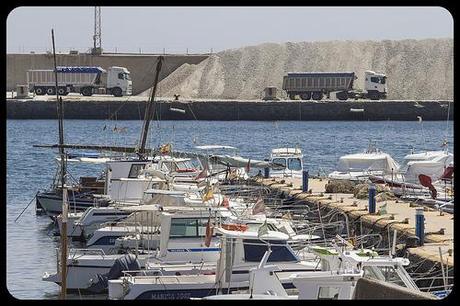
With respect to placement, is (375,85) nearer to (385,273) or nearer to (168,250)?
(168,250)

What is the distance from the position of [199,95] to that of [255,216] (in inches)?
4094

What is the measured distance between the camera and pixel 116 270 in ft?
61.0

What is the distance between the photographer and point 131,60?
11719 centimetres

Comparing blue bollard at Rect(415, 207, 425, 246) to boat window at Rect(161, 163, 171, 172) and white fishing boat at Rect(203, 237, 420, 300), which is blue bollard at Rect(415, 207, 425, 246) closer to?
white fishing boat at Rect(203, 237, 420, 300)

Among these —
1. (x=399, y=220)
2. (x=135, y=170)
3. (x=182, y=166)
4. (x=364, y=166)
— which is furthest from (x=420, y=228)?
(x=364, y=166)

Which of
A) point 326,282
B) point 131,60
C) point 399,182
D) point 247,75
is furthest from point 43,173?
point 247,75

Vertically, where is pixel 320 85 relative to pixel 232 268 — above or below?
above

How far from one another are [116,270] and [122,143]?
47015 millimetres

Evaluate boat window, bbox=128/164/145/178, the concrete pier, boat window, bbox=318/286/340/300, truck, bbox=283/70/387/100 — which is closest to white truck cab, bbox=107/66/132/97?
truck, bbox=283/70/387/100

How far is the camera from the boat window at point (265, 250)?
52.4ft

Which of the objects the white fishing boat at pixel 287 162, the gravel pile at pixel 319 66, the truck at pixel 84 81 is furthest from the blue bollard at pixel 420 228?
the gravel pile at pixel 319 66

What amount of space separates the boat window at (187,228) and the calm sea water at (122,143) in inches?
127

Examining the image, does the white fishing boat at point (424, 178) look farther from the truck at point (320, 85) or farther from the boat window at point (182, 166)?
the truck at point (320, 85)

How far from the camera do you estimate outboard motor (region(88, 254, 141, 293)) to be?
1836cm
